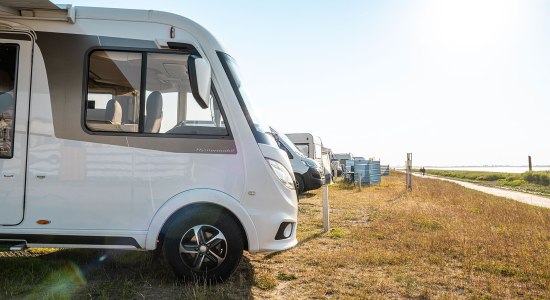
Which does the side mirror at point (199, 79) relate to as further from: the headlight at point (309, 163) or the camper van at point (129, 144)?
the headlight at point (309, 163)

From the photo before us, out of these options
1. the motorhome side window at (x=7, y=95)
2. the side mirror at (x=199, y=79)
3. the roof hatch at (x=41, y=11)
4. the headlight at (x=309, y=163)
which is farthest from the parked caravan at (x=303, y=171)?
the motorhome side window at (x=7, y=95)

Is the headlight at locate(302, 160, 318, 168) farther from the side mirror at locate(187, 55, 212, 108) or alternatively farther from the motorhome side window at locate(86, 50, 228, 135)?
the side mirror at locate(187, 55, 212, 108)

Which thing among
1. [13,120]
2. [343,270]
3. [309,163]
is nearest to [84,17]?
[13,120]

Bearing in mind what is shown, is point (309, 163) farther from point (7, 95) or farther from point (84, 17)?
point (7, 95)

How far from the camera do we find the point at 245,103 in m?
4.49

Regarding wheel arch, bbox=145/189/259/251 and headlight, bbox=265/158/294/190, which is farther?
headlight, bbox=265/158/294/190

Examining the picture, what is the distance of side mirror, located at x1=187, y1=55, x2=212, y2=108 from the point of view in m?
4.00

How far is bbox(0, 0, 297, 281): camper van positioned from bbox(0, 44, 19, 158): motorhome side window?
1cm

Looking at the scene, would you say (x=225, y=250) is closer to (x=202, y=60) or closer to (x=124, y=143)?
(x=124, y=143)

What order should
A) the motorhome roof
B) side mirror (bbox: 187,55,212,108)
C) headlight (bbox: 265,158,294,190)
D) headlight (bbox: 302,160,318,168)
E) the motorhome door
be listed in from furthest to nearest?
1. headlight (bbox: 302,160,318,168)
2. headlight (bbox: 265,158,294,190)
3. the motorhome roof
4. the motorhome door
5. side mirror (bbox: 187,55,212,108)

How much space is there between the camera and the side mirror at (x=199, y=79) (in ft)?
13.1

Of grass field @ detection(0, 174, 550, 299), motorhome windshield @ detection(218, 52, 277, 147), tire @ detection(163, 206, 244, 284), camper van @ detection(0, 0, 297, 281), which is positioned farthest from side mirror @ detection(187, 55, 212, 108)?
grass field @ detection(0, 174, 550, 299)

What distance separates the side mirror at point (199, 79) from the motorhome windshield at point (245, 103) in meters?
0.43

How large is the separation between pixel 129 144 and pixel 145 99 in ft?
1.69
